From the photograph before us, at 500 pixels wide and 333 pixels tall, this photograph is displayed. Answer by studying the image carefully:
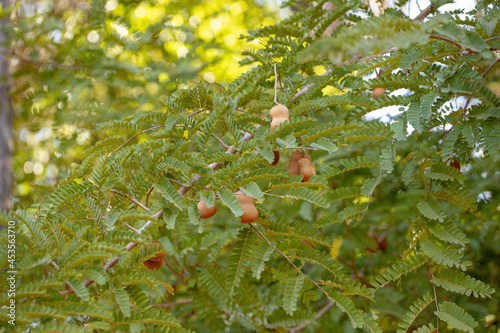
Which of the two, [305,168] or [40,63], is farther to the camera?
[40,63]

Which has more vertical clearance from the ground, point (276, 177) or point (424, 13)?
point (424, 13)

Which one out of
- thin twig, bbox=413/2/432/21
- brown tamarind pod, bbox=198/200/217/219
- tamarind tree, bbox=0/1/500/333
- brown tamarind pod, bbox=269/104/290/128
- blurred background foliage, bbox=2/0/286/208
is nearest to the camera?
tamarind tree, bbox=0/1/500/333

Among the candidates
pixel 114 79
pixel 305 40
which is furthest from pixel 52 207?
pixel 114 79

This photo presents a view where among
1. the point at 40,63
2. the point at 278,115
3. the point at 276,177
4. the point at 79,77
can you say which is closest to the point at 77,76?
the point at 79,77

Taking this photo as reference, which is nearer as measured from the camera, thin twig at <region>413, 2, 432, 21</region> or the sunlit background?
thin twig at <region>413, 2, 432, 21</region>

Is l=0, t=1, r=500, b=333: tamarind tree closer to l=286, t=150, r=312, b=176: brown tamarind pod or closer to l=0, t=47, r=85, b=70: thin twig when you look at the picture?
l=286, t=150, r=312, b=176: brown tamarind pod

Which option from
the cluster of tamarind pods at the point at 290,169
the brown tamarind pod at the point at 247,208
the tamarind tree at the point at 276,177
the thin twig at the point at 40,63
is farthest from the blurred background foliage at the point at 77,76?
the brown tamarind pod at the point at 247,208

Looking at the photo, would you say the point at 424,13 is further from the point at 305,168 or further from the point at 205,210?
the point at 205,210

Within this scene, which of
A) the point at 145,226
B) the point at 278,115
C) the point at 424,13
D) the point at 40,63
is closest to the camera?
the point at 145,226

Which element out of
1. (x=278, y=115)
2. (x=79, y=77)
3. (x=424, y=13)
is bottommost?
(x=79, y=77)

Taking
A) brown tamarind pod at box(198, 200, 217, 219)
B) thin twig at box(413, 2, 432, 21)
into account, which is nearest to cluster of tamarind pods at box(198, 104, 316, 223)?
brown tamarind pod at box(198, 200, 217, 219)

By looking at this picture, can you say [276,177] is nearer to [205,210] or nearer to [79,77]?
[205,210]

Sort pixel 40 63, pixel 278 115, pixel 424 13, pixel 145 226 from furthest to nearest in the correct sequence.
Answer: pixel 40 63
pixel 424 13
pixel 278 115
pixel 145 226

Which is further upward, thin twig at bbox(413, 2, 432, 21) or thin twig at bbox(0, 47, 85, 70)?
thin twig at bbox(413, 2, 432, 21)
